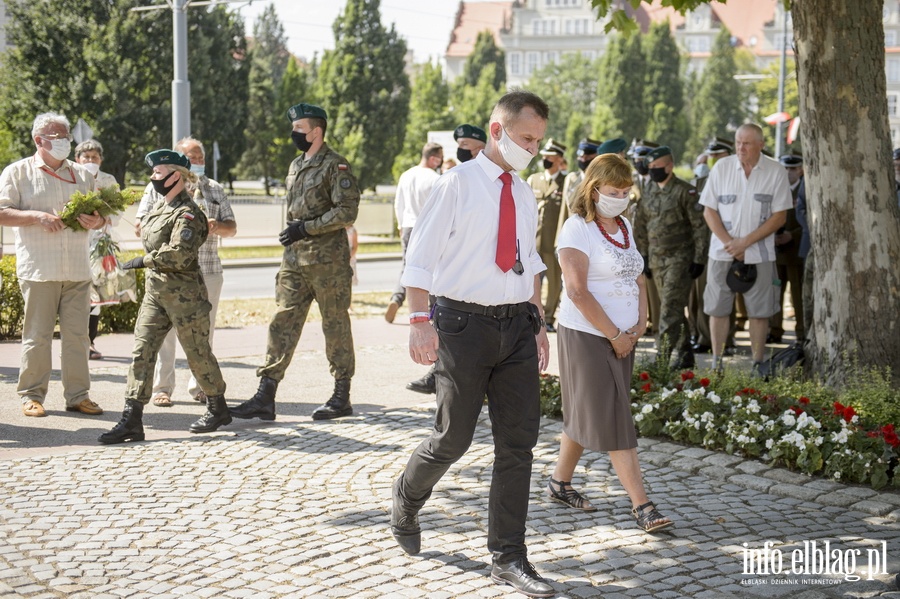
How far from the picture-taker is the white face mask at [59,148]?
7.90 metres

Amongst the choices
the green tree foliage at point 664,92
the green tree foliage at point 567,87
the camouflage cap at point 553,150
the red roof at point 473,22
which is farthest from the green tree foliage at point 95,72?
the red roof at point 473,22

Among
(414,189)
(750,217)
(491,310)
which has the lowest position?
(491,310)

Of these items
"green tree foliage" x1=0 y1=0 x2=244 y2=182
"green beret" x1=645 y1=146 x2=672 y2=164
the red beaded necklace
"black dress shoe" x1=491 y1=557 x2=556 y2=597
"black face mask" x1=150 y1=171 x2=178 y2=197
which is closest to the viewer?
"black dress shoe" x1=491 y1=557 x2=556 y2=597

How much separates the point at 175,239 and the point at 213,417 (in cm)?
128

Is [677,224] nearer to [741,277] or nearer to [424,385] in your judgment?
[741,277]

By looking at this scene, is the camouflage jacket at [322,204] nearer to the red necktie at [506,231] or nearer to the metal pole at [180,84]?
the red necktie at [506,231]

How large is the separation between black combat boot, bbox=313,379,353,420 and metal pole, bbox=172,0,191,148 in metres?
10.4

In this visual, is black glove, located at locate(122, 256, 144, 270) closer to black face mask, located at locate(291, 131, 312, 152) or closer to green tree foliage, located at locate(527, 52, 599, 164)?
black face mask, located at locate(291, 131, 312, 152)

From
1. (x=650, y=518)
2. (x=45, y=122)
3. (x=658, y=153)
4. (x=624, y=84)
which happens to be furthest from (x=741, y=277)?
(x=624, y=84)

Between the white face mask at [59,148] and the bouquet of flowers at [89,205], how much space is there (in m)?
0.32

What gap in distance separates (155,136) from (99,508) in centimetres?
3962

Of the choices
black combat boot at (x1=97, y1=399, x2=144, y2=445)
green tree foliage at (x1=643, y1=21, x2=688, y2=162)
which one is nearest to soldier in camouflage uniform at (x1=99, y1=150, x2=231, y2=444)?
black combat boot at (x1=97, y1=399, x2=144, y2=445)

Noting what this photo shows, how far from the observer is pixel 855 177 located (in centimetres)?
809

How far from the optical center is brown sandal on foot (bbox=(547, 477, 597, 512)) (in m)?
5.89
